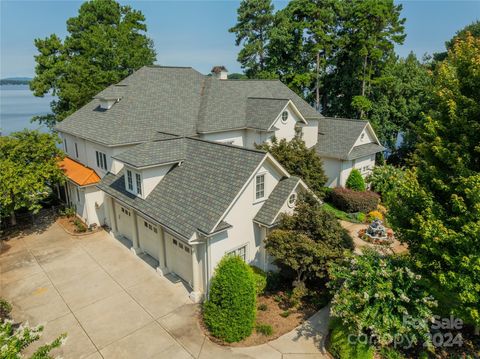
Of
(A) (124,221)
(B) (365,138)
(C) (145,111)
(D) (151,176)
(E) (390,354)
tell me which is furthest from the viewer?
(B) (365,138)

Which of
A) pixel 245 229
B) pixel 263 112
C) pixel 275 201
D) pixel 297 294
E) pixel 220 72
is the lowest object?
pixel 297 294

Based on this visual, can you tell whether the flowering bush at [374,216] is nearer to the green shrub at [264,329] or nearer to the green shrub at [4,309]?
the green shrub at [264,329]

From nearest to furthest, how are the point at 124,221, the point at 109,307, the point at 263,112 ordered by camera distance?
the point at 109,307
the point at 124,221
the point at 263,112

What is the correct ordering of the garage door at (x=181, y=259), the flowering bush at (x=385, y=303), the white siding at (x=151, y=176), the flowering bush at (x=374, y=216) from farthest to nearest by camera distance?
the flowering bush at (x=374, y=216)
the white siding at (x=151, y=176)
the garage door at (x=181, y=259)
the flowering bush at (x=385, y=303)

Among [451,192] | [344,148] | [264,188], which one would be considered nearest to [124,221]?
[264,188]

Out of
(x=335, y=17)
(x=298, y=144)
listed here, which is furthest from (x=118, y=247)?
(x=335, y=17)

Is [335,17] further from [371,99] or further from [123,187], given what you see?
[123,187]

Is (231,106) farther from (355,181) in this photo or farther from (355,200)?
(355,200)

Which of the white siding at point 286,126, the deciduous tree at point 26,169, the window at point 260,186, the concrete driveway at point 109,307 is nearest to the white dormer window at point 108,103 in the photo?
the deciduous tree at point 26,169
